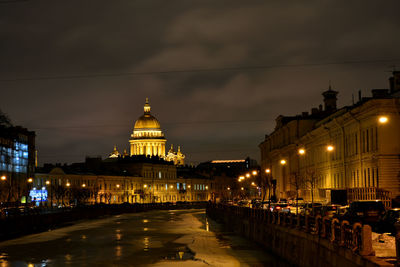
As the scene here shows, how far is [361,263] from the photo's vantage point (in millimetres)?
20969

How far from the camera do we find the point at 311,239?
3011cm

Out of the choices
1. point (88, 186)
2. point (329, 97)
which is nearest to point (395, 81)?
point (329, 97)

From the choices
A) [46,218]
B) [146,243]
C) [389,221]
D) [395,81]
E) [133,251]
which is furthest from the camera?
[46,218]

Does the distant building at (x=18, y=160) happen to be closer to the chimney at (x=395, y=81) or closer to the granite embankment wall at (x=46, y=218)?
the granite embankment wall at (x=46, y=218)

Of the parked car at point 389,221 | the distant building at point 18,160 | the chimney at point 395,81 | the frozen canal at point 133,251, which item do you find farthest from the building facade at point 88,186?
the parked car at point 389,221

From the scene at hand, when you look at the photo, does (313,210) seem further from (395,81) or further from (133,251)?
(395,81)

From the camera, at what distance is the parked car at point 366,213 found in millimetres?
38406

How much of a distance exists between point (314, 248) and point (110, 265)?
48.5 feet

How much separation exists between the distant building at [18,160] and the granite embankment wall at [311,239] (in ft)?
234

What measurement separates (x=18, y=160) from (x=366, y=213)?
105 meters

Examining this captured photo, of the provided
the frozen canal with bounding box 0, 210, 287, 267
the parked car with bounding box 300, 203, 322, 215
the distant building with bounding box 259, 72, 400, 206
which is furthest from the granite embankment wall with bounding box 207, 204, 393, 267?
the distant building with bounding box 259, 72, 400, 206

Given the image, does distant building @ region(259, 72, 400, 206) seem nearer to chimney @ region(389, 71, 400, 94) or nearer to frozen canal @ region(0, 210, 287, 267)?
chimney @ region(389, 71, 400, 94)

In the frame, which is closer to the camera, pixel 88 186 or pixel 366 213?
pixel 366 213

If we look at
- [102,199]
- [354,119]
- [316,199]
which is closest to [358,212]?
[354,119]
